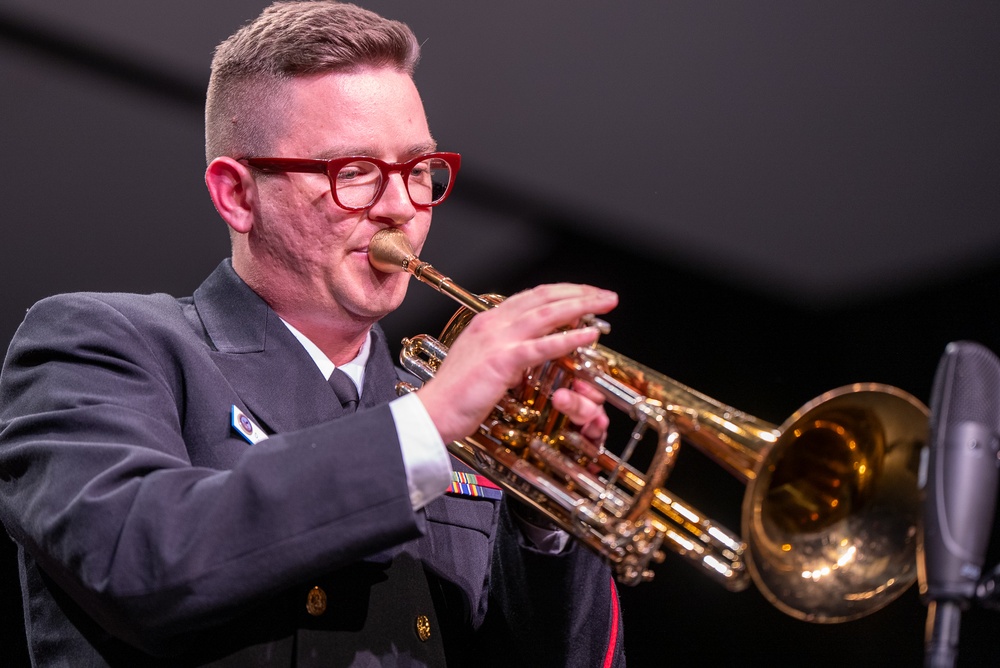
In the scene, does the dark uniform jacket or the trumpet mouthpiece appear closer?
the dark uniform jacket

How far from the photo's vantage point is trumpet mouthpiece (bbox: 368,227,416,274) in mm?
2078

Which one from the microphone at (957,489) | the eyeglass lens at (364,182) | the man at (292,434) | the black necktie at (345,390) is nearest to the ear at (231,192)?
the man at (292,434)

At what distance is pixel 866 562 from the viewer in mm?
1584

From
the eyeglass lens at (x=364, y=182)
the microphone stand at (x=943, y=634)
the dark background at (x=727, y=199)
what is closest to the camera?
the microphone stand at (x=943, y=634)

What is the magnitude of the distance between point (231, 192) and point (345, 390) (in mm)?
512

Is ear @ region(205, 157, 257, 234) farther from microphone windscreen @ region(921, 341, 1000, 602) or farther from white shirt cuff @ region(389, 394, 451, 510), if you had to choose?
microphone windscreen @ region(921, 341, 1000, 602)

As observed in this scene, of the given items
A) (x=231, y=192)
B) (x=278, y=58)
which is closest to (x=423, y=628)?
(x=231, y=192)

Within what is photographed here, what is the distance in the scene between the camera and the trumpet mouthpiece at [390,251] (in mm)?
2078

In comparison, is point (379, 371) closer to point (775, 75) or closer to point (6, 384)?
point (6, 384)

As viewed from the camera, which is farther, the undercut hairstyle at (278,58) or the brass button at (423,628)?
the undercut hairstyle at (278,58)

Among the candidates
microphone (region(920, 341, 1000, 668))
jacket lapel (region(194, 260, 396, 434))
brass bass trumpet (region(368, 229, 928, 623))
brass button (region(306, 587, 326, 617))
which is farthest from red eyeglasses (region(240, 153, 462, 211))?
microphone (region(920, 341, 1000, 668))

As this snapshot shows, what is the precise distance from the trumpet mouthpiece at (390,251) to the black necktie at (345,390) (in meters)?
0.25

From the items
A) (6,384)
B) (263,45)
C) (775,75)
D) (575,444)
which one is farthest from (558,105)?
(6,384)

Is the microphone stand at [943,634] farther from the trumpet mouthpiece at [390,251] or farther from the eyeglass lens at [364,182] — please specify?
the eyeglass lens at [364,182]
